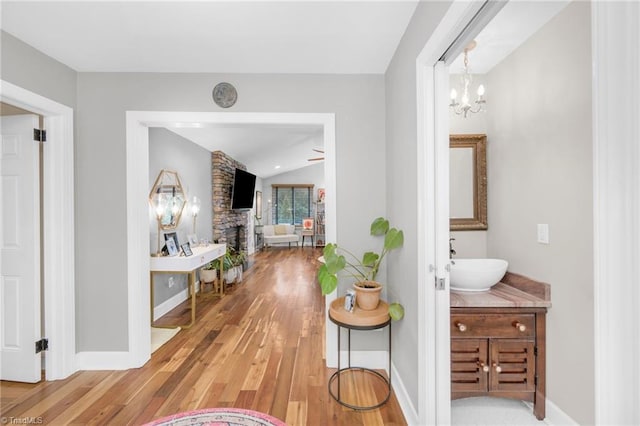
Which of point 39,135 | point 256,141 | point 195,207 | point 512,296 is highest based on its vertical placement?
point 256,141

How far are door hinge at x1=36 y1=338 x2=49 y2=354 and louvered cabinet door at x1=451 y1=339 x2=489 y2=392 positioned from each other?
294cm

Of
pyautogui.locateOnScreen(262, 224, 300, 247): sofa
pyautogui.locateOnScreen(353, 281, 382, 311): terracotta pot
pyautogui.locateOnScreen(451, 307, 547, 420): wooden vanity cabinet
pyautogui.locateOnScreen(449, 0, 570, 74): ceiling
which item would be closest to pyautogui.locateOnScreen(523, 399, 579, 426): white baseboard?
pyautogui.locateOnScreen(451, 307, 547, 420): wooden vanity cabinet

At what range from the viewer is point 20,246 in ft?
6.79

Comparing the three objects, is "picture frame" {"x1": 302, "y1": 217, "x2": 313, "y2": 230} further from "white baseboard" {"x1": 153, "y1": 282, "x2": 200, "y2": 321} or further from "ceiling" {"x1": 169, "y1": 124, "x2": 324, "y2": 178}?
"white baseboard" {"x1": 153, "y1": 282, "x2": 200, "y2": 321}

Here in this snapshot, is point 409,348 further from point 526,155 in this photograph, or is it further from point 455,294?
point 526,155

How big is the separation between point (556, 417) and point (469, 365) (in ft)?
1.56

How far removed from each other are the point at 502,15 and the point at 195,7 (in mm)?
1723

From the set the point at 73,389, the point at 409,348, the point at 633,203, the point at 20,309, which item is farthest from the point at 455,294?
the point at 20,309

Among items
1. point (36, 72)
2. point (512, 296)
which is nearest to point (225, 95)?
point (36, 72)

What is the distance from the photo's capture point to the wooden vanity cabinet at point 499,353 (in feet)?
5.22

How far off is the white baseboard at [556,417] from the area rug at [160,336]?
9.67 feet

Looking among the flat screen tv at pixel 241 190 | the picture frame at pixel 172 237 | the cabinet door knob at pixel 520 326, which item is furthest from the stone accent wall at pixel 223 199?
the cabinet door knob at pixel 520 326

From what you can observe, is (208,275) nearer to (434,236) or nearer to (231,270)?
(231,270)

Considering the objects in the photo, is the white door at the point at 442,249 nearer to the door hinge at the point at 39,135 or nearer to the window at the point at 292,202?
the door hinge at the point at 39,135
